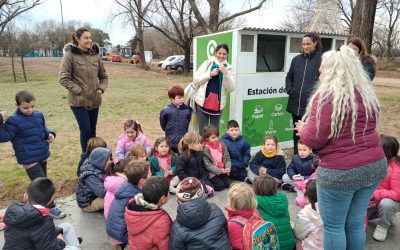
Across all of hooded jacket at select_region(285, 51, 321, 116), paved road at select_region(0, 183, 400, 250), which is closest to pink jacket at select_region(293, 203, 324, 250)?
paved road at select_region(0, 183, 400, 250)

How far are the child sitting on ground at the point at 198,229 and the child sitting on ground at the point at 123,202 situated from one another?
59cm

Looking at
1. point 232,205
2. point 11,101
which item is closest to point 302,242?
point 232,205

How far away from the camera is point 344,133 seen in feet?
6.44

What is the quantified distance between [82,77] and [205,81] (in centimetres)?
158

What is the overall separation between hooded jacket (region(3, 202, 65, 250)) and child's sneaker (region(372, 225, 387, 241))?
8.88 ft

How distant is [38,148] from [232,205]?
2.28 metres

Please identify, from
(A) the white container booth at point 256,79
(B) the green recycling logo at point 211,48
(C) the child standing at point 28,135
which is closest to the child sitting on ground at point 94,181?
(C) the child standing at point 28,135

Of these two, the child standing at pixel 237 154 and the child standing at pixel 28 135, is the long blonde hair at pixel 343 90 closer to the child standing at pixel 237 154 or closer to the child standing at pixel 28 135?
the child standing at pixel 237 154

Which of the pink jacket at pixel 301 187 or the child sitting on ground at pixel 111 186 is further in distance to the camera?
the pink jacket at pixel 301 187

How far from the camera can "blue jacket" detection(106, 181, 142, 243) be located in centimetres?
278

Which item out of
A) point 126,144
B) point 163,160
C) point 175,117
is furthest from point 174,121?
point 126,144

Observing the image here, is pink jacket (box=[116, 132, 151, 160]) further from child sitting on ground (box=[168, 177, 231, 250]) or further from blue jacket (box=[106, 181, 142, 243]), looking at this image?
child sitting on ground (box=[168, 177, 231, 250])

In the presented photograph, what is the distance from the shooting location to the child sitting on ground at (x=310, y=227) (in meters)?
2.59

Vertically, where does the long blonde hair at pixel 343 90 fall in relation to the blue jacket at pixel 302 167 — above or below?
above
